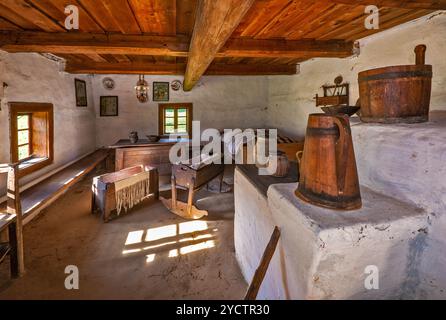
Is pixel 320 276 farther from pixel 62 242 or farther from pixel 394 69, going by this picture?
pixel 62 242

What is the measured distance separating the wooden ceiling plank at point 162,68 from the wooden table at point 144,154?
1.81m

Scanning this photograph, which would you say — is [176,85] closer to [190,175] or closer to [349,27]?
[190,175]

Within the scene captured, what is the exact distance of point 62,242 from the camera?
3553 millimetres

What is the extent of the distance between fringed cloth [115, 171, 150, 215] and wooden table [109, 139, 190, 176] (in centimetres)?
170

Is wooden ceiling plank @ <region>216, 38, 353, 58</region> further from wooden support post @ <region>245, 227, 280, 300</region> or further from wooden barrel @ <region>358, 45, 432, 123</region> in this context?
wooden support post @ <region>245, 227, 280, 300</region>

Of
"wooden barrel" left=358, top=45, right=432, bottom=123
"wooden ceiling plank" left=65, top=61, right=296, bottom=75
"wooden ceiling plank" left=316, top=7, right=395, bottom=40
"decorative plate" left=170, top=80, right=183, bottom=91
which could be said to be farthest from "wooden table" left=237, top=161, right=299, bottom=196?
"decorative plate" left=170, top=80, right=183, bottom=91

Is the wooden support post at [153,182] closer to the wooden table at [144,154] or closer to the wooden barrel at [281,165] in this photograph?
the wooden table at [144,154]

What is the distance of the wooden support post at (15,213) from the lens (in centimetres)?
265

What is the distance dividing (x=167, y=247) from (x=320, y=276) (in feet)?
8.61

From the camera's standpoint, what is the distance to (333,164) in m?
1.38

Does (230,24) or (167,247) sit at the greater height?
(230,24)

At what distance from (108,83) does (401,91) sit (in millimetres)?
7769

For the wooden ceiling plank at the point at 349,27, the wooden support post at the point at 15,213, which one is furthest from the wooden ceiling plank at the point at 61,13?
the wooden ceiling plank at the point at 349,27
